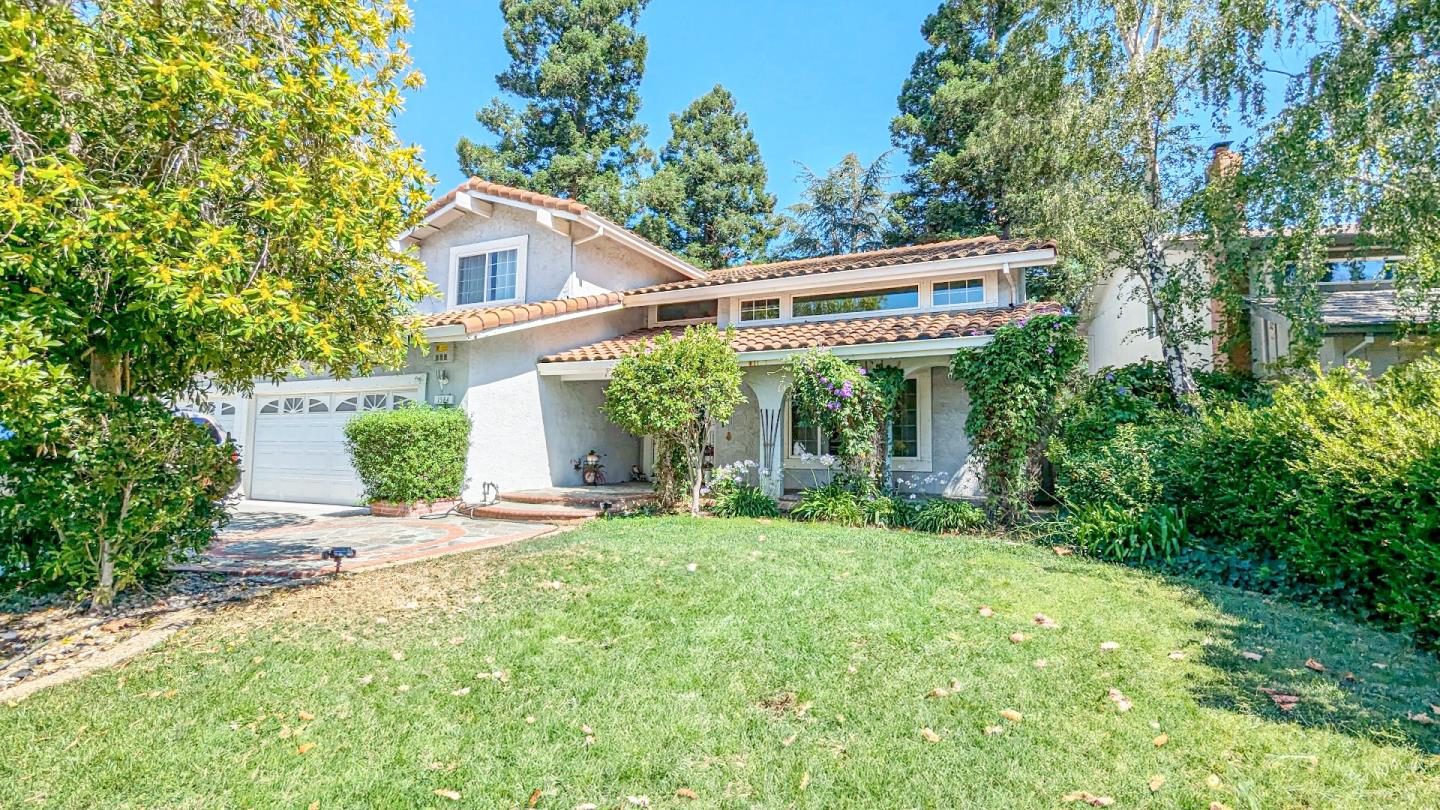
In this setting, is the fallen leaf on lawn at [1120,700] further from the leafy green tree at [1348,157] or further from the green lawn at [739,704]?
the leafy green tree at [1348,157]

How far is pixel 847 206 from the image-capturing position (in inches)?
1092

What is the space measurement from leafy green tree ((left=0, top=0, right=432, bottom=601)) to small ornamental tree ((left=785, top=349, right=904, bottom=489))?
21.4 ft

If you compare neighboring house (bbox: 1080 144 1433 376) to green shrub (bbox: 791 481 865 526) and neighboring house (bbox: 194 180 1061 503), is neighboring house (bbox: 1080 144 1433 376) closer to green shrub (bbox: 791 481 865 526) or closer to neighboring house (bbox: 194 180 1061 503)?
neighboring house (bbox: 194 180 1061 503)

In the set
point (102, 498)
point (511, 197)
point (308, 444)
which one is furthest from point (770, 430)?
point (308, 444)

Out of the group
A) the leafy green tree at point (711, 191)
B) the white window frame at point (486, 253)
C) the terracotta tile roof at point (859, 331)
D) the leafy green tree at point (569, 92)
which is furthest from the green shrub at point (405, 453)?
the leafy green tree at point (569, 92)

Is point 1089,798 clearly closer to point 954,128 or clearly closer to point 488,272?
point 488,272

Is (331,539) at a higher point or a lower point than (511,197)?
lower

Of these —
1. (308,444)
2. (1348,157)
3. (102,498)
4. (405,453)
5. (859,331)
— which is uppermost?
(1348,157)

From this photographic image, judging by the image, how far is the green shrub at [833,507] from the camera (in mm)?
10547

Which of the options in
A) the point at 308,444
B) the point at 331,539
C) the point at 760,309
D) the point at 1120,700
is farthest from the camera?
the point at 760,309

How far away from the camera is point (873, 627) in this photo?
538cm

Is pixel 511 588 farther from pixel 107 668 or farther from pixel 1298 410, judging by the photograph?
pixel 1298 410

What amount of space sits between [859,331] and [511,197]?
8.48 meters

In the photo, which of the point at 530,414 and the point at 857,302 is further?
the point at 857,302
